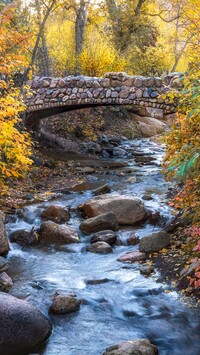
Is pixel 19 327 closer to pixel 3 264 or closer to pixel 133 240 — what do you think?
pixel 3 264

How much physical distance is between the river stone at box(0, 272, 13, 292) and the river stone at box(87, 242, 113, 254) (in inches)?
70.2

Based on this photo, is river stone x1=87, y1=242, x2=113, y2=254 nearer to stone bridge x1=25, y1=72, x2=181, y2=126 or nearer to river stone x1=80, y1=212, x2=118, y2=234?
river stone x1=80, y1=212, x2=118, y2=234

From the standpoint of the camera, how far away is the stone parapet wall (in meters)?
13.3

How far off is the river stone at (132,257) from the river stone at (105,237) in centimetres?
71

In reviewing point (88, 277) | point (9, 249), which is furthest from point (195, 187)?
point (9, 249)

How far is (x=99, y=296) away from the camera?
5844 millimetres

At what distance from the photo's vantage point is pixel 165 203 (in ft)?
32.5

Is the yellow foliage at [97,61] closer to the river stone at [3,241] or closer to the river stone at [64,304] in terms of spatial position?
the river stone at [3,241]

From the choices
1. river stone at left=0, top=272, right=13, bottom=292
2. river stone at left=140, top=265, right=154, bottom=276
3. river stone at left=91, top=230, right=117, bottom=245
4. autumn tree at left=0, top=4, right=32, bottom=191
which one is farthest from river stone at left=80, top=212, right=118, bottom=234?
river stone at left=0, top=272, right=13, bottom=292

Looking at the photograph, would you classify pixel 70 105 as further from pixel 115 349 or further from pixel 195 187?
pixel 115 349

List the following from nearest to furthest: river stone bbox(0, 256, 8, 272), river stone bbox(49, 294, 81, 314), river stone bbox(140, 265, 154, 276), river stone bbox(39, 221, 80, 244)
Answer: river stone bbox(49, 294, 81, 314)
river stone bbox(140, 265, 154, 276)
river stone bbox(0, 256, 8, 272)
river stone bbox(39, 221, 80, 244)

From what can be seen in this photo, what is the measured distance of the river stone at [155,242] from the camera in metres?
6.95

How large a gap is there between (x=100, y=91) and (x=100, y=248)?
7848 mm

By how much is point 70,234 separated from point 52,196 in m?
2.95
